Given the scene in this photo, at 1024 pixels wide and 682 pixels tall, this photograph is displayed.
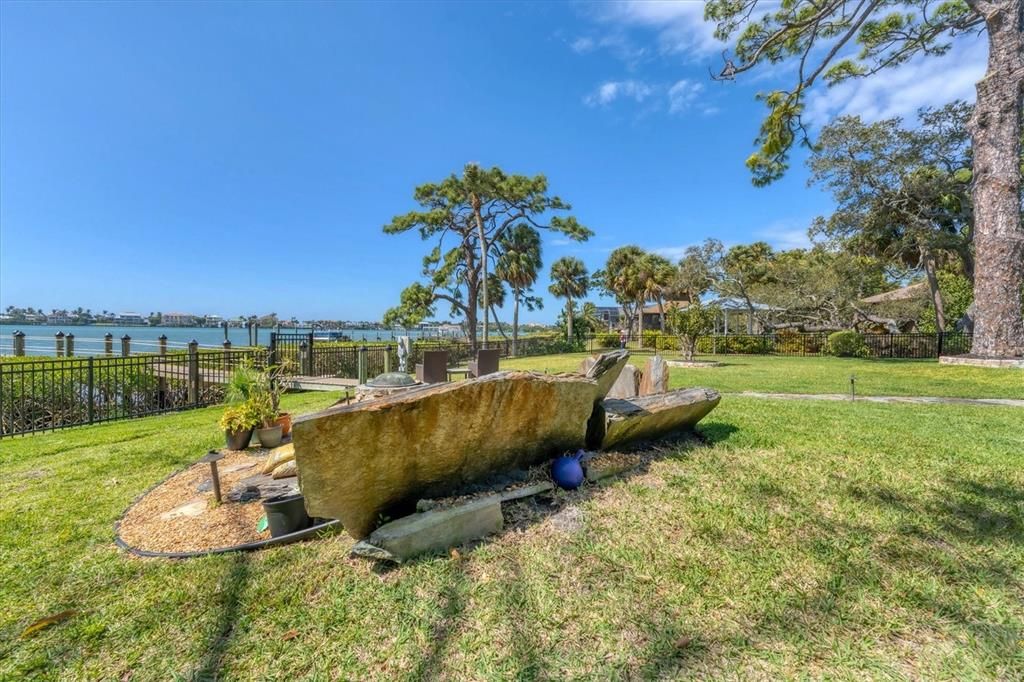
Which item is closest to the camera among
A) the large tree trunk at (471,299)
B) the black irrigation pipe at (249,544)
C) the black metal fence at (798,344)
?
the black irrigation pipe at (249,544)

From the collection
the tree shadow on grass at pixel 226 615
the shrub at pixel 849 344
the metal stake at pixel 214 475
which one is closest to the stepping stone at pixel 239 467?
the metal stake at pixel 214 475

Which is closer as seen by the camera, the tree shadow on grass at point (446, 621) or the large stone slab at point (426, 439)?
the tree shadow on grass at point (446, 621)

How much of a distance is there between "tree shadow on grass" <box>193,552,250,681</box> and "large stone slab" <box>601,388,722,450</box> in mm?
2705

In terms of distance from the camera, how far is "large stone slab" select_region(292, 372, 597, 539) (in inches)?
87.7

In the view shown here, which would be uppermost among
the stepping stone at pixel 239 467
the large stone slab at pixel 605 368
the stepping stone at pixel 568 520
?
the large stone slab at pixel 605 368

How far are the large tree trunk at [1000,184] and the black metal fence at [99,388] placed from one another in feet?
57.3

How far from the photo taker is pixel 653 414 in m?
3.85

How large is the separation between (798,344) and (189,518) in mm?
25126

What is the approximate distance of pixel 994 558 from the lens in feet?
7.73

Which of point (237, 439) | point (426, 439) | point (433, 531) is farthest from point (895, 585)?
point (237, 439)

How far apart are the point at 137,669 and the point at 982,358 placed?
Result: 16.6 m

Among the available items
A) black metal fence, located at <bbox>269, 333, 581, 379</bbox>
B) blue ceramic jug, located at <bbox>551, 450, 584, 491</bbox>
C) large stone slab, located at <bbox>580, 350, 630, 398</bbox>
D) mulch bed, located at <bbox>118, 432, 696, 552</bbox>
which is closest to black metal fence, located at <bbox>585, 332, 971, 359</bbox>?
black metal fence, located at <bbox>269, 333, 581, 379</bbox>

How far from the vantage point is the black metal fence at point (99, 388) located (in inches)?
293

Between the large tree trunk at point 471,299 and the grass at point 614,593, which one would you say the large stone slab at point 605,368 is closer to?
the grass at point 614,593
